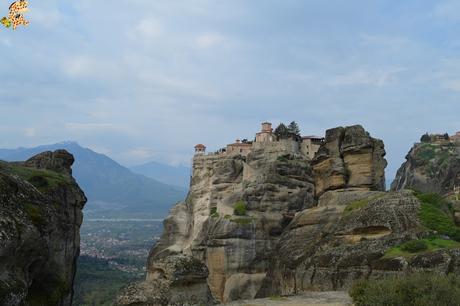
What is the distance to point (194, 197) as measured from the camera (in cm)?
7375

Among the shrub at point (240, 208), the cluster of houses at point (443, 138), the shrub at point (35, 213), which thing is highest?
the cluster of houses at point (443, 138)

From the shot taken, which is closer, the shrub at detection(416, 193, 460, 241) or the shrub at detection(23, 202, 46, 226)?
the shrub at detection(23, 202, 46, 226)

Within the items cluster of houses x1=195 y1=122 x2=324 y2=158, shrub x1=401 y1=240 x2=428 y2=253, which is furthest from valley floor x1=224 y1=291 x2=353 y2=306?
cluster of houses x1=195 y1=122 x2=324 y2=158

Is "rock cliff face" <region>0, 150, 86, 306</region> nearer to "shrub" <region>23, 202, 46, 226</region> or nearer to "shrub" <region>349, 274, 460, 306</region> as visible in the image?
"shrub" <region>23, 202, 46, 226</region>

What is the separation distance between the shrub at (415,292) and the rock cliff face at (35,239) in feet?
37.4

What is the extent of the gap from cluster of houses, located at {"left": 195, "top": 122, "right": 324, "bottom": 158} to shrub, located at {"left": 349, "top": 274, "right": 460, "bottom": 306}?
187 feet

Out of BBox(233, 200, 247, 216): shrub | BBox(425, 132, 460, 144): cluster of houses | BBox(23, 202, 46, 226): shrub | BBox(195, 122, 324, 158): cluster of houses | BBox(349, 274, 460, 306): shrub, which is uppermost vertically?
BBox(425, 132, 460, 144): cluster of houses

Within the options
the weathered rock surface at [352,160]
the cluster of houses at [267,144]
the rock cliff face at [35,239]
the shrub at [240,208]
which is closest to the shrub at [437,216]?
the weathered rock surface at [352,160]

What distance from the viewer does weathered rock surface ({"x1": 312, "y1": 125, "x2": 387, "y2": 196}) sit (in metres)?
44.6

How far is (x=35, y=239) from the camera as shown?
1655cm

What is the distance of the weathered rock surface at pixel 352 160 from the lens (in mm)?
44625

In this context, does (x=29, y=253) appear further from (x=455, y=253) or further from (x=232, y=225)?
(x=232, y=225)

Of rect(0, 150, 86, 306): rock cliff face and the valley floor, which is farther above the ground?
rect(0, 150, 86, 306): rock cliff face

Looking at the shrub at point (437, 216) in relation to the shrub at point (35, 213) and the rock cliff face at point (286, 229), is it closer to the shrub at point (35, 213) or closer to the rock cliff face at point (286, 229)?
the rock cliff face at point (286, 229)
